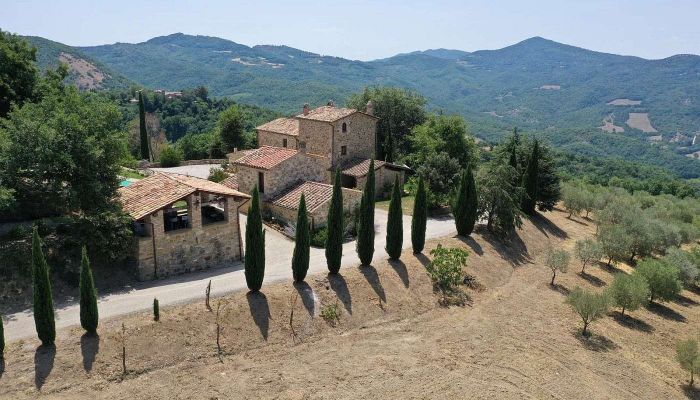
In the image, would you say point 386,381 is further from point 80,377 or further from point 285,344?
point 80,377

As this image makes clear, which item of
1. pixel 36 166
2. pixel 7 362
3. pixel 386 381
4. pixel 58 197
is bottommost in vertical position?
pixel 386 381

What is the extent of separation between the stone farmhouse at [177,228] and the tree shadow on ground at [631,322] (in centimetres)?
1951

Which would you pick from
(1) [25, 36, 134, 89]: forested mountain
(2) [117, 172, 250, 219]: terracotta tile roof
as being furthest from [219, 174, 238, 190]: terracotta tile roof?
(1) [25, 36, 134, 89]: forested mountain

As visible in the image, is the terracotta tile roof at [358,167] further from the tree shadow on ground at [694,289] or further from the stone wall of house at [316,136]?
the tree shadow on ground at [694,289]

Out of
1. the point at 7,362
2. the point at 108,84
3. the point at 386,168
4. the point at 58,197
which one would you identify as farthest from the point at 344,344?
the point at 108,84

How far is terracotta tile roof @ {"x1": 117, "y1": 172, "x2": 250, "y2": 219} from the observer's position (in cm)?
2444

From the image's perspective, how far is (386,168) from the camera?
43969 mm

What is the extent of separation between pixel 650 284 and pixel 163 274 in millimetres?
25438

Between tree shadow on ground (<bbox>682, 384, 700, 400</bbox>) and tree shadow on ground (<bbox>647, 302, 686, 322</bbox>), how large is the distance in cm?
734

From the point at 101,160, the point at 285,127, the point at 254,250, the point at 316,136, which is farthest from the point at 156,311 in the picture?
the point at 285,127

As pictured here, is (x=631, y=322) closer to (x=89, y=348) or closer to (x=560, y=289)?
(x=560, y=289)

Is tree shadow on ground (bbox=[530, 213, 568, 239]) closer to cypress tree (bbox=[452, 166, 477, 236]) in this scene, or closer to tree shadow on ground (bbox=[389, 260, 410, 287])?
cypress tree (bbox=[452, 166, 477, 236])

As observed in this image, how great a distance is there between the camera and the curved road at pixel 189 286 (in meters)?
19.5

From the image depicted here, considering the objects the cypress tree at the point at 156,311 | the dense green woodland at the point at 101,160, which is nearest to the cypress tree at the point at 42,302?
the cypress tree at the point at 156,311
